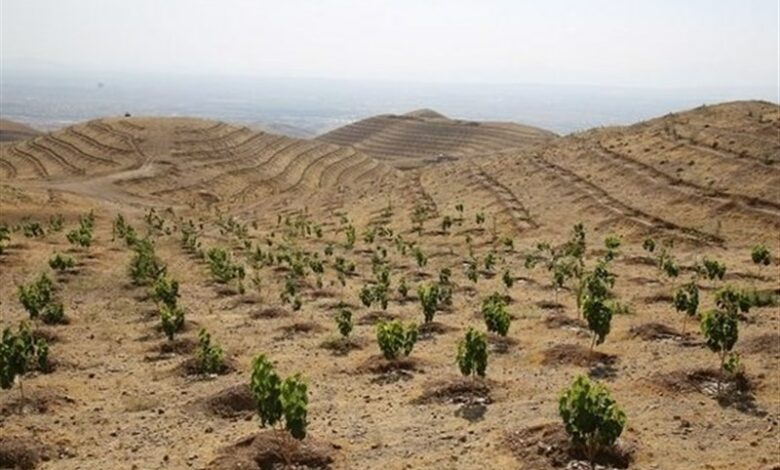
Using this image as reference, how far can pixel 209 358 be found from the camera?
85.1 feet

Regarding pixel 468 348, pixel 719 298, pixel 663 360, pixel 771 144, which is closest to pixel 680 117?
pixel 771 144

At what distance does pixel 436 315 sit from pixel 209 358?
12759mm

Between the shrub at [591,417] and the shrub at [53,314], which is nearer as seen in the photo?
the shrub at [591,417]

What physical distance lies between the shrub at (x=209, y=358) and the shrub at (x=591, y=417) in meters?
13.1

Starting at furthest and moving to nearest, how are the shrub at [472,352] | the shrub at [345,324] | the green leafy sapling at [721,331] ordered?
the shrub at [345,324]
the green leafy sapling at [721,331]
the shrub at [472,352]

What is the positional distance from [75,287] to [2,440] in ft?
74.5

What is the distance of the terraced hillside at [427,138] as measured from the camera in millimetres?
152638

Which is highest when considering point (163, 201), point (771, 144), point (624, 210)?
point (771, 144)

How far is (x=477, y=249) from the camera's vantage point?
2244 inches

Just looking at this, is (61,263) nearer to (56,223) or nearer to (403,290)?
(403,290)

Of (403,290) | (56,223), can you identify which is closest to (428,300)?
(403,290)

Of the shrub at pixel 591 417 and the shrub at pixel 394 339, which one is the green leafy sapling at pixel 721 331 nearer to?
the shrub at pixel 591 417

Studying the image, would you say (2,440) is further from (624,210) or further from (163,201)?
(163,201)

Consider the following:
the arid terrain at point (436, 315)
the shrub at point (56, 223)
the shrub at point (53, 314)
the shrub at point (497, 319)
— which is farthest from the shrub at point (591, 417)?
the shrub at point (56, 223)
